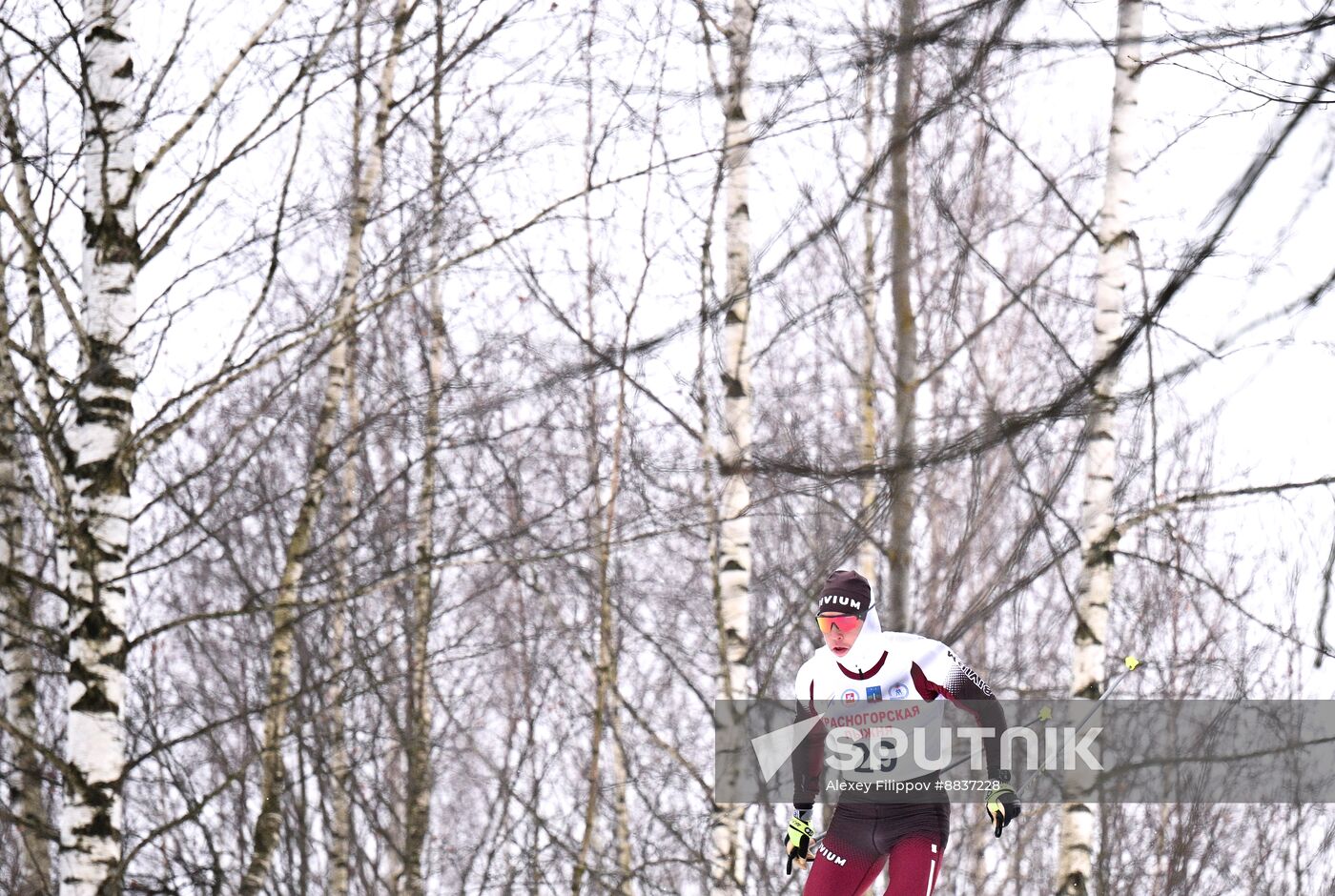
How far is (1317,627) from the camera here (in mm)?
2547

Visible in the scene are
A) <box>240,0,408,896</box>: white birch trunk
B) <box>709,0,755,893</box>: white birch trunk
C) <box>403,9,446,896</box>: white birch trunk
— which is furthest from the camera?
<box>403,9,446,896</box>: white birch trunk

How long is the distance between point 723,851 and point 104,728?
3.15 metres

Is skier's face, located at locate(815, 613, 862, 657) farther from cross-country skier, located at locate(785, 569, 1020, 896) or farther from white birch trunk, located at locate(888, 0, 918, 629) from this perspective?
white birch trunk, located at locate(888, 0, 918, 629)

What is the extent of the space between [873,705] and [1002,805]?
445mm

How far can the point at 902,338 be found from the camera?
4410mm

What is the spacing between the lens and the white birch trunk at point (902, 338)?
8.09 ft

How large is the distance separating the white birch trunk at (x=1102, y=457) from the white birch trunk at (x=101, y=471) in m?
3.95

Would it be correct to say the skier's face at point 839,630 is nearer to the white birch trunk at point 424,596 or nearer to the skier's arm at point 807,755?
the skier's arm at point 807,755

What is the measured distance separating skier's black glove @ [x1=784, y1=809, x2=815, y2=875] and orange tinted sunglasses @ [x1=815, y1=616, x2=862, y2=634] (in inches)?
21.7

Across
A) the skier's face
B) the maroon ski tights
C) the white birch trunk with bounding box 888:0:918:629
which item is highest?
the white birch trunk with bounding box 888:0:918:629

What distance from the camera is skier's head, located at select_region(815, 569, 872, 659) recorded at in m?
3.61

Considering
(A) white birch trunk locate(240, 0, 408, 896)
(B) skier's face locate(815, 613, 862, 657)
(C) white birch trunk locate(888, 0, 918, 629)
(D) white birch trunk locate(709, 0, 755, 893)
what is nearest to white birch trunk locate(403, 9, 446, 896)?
(A) white birch trunk locate(240, 0, 408, 896)

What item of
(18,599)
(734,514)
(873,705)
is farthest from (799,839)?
(18,599)

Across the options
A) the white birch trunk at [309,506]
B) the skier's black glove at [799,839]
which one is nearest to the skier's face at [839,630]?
A: the skier's black glove at [799,839]
